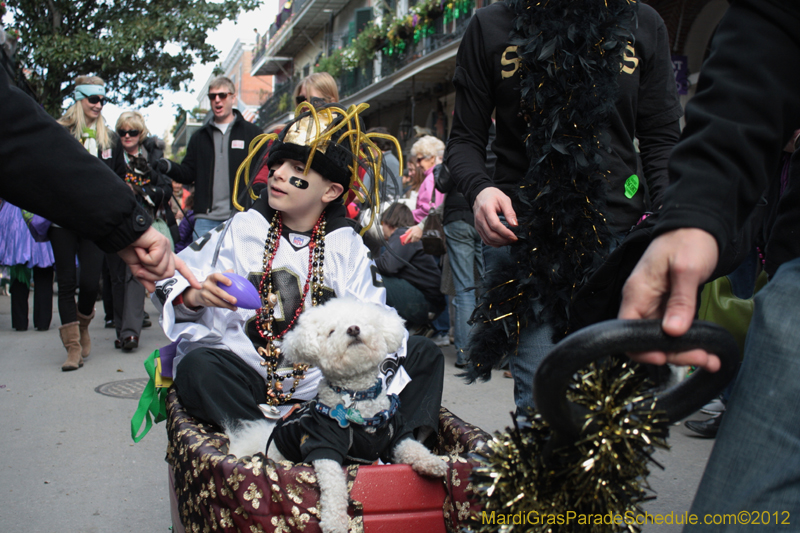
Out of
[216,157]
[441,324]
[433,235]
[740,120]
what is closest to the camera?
[740,120]

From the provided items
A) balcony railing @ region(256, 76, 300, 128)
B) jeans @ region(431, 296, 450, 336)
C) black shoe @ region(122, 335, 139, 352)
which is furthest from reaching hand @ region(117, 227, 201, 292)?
balcony railing @ region(256, 76, 300, 128)

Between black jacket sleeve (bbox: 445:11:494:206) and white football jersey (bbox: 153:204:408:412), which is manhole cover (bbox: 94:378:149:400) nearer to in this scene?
white football jersey (bbox: 153:204:408:412)

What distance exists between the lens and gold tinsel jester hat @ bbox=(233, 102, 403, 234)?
2850 millimetres

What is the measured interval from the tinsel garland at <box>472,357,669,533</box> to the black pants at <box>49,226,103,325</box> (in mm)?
5011

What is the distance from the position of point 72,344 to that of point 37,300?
2204mm

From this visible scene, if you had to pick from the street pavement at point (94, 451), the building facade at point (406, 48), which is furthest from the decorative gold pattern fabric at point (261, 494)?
the building facade at point (406, 48)

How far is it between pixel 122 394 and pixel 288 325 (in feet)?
8.87

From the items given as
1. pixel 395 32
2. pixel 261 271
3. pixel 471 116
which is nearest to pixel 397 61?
pixel 395 32

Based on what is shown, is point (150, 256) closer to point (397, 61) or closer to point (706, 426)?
point (706, 426)

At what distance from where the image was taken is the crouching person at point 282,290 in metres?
2.40

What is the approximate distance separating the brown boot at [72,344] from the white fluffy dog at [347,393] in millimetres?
4110

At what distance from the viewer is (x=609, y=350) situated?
42.9 inches

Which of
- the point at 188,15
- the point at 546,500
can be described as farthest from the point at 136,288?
the point at 188,15

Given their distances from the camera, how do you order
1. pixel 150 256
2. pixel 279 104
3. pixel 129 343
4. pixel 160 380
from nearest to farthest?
pixel 150 256 → pixel 160 380 → pixel 129 343 → pixel 279 104
